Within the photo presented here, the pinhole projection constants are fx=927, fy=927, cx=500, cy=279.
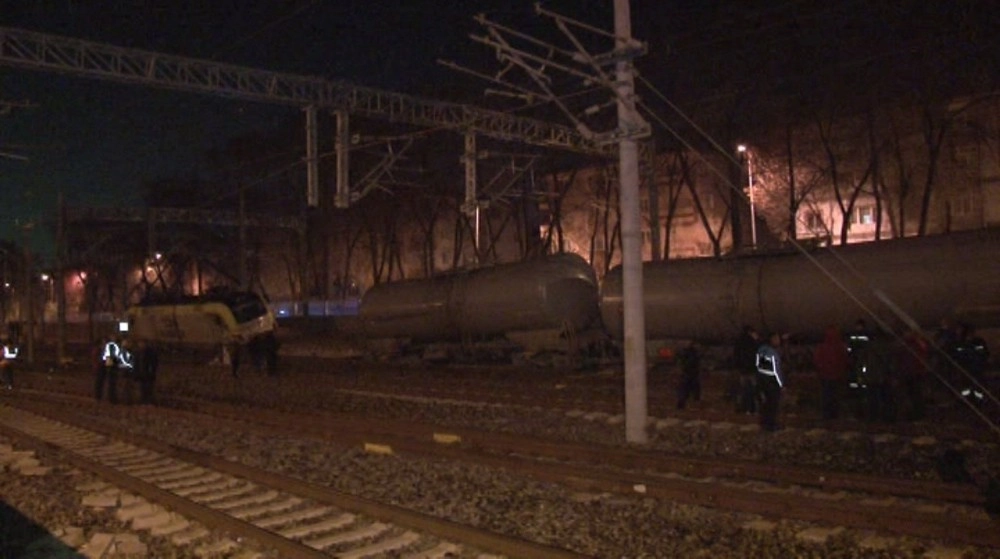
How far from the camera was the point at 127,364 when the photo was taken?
22078 mm

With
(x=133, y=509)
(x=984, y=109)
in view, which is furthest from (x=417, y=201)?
(x=133, y=509)

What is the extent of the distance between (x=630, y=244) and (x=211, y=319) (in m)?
28.5

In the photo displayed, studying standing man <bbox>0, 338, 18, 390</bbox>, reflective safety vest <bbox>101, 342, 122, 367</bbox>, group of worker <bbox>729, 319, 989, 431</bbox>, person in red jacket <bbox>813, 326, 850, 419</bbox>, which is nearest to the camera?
group of worker <bbox>729, 319, 989, 431</bbox>

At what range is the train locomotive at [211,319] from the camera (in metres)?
38.3

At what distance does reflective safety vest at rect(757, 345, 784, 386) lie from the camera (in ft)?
47.6

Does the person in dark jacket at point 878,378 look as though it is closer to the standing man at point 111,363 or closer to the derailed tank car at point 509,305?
the derailed tank car at point 509,305

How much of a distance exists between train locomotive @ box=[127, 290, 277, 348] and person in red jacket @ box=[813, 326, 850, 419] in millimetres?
23971

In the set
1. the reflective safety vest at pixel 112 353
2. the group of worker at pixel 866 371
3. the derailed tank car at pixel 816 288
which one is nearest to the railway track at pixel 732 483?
the group of worker at pixel 866 371

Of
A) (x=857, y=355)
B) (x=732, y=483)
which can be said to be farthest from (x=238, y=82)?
(x=732, y=483)

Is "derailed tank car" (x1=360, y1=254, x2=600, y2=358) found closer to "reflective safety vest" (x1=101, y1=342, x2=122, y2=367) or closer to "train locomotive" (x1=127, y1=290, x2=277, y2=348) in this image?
"train locomotive" (x1=127, y1=290, x2=277, y2=348)

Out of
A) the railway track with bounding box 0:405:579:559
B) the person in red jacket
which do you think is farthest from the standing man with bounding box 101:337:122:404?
the person in red jacket

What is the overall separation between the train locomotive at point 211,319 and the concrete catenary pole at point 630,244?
2317cm

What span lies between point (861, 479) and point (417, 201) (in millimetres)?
47302

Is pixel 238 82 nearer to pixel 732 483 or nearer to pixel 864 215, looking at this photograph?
pixel 732 483
